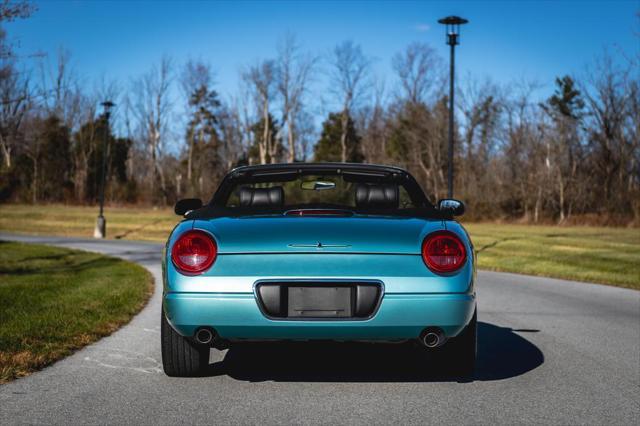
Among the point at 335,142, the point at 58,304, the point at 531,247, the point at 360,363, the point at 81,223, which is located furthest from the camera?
the point at 335,142

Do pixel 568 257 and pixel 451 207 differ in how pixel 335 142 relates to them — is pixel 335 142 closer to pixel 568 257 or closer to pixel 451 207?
pixel 568 257

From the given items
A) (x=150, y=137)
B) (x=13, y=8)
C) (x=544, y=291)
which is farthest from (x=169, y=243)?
(x=150, y=137)

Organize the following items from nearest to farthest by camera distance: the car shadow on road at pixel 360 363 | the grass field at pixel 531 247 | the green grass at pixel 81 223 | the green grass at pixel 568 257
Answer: the car shadow on road at pixel 360 363
the green grass at pixel 568 257
the grass field at pixel 531 247
the green grass at pixel 81 223

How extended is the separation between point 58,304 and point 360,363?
17.1 feet

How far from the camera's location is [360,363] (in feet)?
18.2

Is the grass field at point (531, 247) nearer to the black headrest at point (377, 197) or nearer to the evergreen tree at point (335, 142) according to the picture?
the black headrest at point (377, 197)

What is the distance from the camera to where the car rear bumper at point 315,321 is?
4141mm

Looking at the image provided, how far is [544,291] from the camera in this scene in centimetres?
1207

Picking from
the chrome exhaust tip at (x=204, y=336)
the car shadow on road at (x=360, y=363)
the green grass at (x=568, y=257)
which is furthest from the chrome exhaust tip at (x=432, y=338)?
the green grass at (x=568, y=257)

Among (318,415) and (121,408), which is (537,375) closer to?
(318,415)

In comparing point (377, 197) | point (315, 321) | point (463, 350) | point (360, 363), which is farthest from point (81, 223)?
point (315, 321)

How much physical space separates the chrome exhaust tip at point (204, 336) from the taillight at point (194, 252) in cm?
36

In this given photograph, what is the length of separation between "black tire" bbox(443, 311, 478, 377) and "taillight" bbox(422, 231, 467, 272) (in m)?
0.49

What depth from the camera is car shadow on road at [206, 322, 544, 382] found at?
16.2ft
